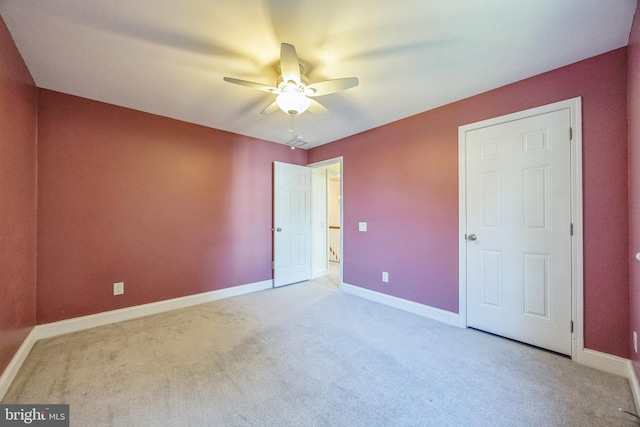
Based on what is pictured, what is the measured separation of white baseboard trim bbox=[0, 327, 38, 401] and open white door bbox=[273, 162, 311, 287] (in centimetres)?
260

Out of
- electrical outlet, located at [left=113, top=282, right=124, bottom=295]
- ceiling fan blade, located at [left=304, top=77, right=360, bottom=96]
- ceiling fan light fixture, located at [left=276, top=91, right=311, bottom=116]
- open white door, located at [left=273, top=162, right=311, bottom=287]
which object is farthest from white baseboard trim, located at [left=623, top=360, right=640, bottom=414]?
electrical outlet, located at [left=113, top=282, right=124, bottom=295]

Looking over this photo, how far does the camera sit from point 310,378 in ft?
5.74

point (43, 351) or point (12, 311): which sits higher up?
point (12, 311)

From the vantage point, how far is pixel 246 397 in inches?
61.6

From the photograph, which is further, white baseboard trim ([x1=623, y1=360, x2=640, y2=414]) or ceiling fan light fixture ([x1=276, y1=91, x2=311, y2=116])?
ceiling fan light fixture ([x1=276, y1=91, x2=311, y2=116])

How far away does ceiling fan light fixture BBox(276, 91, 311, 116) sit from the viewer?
1867mm

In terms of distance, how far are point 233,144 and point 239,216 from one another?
109cm

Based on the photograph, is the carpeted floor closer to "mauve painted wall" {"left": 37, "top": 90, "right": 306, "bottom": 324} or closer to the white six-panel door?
the white six-panel door

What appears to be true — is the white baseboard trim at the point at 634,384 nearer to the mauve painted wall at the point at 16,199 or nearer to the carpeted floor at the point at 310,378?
the carpeted floor at the point at 310,378

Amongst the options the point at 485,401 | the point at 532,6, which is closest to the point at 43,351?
the point at 485,401

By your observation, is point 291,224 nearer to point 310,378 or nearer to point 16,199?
point 310,378

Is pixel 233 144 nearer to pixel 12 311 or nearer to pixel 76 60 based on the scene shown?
pixel 76 60

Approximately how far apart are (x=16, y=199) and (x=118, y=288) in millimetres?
1284

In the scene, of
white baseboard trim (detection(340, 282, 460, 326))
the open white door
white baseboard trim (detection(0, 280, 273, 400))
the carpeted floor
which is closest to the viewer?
the carpeted floor
